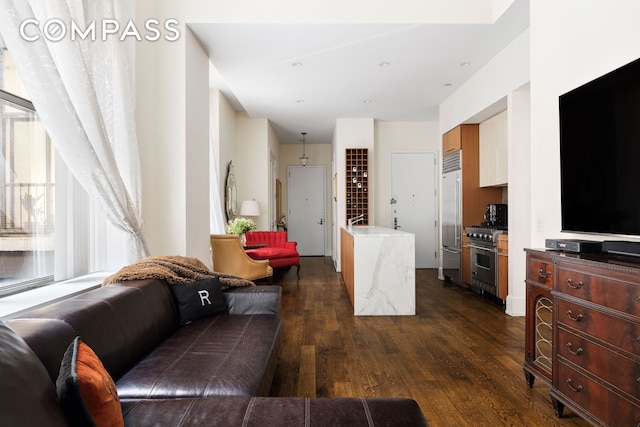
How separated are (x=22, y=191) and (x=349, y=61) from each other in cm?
326

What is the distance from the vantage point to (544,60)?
8.09 ft

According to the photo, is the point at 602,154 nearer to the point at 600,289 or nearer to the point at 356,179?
the point at 600,289

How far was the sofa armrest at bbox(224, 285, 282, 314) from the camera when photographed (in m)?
2.52

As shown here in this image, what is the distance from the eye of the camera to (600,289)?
1658 millimetres

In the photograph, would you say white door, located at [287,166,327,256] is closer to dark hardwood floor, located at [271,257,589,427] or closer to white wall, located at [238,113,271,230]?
white wall, located at [238,113,271,230]

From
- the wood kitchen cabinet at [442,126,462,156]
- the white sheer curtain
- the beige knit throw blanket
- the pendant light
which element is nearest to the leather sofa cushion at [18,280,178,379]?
the beige knit throw blanket

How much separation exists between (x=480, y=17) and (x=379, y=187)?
12.8ft

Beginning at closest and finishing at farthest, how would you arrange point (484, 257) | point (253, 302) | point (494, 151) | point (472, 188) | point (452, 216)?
point (253, 302) < point (484, 257) < point (494, 151) < point (472, 188) < point (452, 216)

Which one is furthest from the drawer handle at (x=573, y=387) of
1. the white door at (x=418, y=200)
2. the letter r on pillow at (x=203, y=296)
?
the white door at (x=418, y=200)

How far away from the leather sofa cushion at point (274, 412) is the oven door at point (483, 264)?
138 inches

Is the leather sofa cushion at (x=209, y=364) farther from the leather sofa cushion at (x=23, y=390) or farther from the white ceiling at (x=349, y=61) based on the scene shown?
the white ceiling at (x=349, y=61)

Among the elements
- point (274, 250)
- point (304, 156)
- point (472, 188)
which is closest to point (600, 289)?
point (472, 188)

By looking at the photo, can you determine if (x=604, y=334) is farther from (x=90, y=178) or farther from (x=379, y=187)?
(x=379, y=187)

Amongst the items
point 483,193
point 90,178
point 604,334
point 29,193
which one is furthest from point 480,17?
point 29,193
